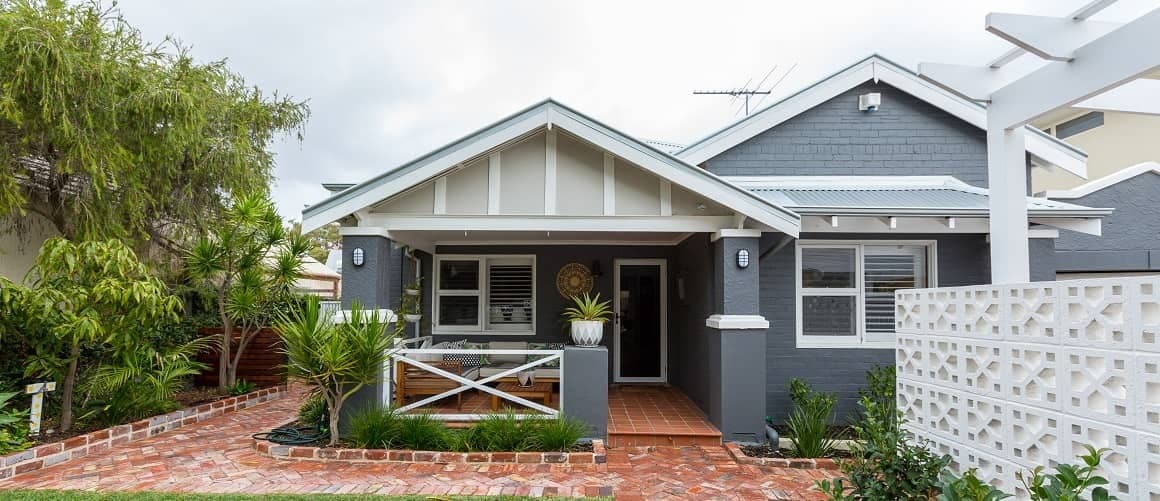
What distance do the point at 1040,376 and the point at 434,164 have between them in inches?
226

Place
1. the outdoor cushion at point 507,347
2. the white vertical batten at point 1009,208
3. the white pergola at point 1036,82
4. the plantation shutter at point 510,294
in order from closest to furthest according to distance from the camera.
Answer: the white pergola at point 1036,82
the white vertical batten at point 1009,208
the outdoor cushion at point 507,347
the plantation shutter at point 510,294

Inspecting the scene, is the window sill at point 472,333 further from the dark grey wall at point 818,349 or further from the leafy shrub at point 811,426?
the leafy shrub at point 811,426

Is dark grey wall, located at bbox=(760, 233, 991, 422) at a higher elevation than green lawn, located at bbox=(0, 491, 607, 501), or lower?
higher

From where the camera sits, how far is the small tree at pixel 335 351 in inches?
241

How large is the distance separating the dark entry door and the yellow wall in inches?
397

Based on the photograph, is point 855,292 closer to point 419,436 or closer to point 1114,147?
point 419,436

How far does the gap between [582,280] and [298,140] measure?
6.76 m

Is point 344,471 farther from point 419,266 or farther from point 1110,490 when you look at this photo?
point 1110,490

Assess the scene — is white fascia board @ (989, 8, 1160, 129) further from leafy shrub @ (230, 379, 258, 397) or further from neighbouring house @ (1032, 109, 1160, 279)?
leafy shrub @ (230, 379, 258, 397)

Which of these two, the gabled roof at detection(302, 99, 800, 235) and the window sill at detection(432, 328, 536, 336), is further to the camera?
the window sill at detection(432, 328, 536, 336)

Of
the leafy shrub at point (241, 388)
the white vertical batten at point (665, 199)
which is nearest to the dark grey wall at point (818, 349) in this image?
the white vertical batten at point (665, 199)

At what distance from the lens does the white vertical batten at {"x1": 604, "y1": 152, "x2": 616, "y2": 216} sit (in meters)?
6.98

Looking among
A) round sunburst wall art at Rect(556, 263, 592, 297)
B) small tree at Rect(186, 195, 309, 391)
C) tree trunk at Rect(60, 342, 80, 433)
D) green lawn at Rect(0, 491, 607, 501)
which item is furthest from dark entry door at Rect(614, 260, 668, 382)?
tree trunk at Rect(60, 342, 80, 433)

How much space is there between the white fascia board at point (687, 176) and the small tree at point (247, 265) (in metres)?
Result: 5.84
